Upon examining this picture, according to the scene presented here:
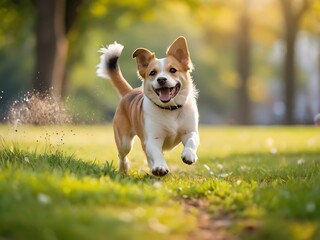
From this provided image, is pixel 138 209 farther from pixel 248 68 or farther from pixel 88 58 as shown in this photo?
pixel 88 58

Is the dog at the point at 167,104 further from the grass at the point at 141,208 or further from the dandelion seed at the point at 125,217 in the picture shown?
the dandelion seed at the point at 125,217

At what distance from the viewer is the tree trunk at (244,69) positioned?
3100 cm

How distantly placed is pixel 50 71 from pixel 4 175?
15.6 meters

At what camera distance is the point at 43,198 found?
4.45 m

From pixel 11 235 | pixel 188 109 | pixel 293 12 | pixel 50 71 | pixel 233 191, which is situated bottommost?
pixel 11 235

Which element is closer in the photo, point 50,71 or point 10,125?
point 10,125

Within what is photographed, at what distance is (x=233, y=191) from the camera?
557 cm

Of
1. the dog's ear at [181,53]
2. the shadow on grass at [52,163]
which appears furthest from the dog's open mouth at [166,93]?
the shadow on grass at [52,163]

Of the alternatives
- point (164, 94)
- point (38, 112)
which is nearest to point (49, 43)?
point (38, 112)

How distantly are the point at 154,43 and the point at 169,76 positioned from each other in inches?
1407

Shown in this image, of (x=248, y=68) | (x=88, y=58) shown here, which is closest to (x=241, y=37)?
(x=248, y=68)

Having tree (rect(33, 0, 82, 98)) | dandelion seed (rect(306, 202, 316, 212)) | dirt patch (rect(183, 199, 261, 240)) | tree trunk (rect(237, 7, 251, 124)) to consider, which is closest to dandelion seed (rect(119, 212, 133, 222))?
dirt patch (rect(183, 199, 261, 240))

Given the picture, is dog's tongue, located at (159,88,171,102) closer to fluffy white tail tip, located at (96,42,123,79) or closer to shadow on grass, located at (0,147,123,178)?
shadow on grass, located at (0,147,123,178)

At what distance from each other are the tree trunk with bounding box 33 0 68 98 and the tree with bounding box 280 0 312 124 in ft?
36.7
